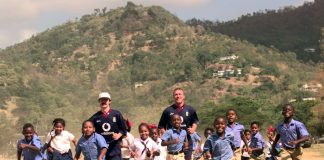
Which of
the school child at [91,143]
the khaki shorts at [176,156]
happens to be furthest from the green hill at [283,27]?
the school child at [91,143]

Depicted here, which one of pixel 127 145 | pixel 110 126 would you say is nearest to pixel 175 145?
pixel 127 145

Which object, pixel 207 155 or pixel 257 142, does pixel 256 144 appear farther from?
pixel 207 155

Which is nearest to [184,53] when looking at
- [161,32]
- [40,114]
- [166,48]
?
[166,48]

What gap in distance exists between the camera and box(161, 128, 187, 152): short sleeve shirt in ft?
31.0

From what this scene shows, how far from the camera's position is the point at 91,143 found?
26.3 feet

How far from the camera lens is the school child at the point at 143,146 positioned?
375 inches

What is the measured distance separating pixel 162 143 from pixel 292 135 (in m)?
2.15

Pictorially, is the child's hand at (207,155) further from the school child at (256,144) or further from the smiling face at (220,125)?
the school child at (256,144)

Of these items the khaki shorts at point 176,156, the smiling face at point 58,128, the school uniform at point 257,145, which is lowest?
the school uniform at point 257,145

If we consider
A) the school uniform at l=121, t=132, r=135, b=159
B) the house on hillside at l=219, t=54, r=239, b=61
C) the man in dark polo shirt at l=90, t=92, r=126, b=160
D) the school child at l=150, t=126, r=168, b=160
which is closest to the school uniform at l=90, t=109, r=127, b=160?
the man in dark polo shirt at l=90, t=92, r=126, b=160

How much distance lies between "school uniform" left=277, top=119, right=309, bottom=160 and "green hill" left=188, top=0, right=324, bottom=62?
12745 centimetres

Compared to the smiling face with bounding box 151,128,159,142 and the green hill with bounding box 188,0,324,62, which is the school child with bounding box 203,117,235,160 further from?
the green hill with bounding box 188,0,324,62

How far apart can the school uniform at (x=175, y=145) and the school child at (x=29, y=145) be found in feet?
7.66

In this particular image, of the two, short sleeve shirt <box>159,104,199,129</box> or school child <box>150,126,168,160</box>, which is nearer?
short sleeve shirt <box>159,104,199,129</box>
